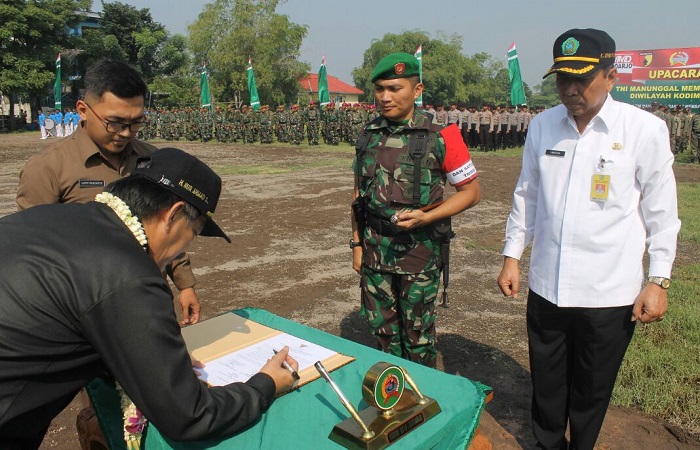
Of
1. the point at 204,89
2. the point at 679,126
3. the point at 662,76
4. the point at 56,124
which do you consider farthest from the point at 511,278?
the point at 56,124

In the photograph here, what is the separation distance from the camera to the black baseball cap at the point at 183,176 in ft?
4.63

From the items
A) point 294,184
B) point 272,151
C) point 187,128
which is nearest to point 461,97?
point 187,128

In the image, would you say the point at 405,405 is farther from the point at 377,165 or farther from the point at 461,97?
the point at 461,97

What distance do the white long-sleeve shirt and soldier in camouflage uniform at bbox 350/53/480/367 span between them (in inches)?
20.5

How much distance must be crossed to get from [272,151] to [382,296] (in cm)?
1795

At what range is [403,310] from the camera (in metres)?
2.83

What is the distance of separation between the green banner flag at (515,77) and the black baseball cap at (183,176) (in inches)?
805

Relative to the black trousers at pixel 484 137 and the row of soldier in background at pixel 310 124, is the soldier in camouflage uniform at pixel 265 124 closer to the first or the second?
the row of soldier in background at pixel 310 124

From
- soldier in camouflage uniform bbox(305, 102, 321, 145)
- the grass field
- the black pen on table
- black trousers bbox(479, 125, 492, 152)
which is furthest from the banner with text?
the black pen on table

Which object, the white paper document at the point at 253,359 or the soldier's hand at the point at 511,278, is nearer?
the white paper document at the point at 253,359

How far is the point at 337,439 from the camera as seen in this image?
4.60ft

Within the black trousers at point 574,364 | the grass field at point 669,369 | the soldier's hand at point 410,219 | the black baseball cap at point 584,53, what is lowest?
the grass field at point 669,369

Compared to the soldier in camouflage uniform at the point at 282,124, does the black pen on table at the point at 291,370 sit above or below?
below

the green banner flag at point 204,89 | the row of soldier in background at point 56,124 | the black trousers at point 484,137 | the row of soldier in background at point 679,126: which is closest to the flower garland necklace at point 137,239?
the row of soldier in background at point 679,126
